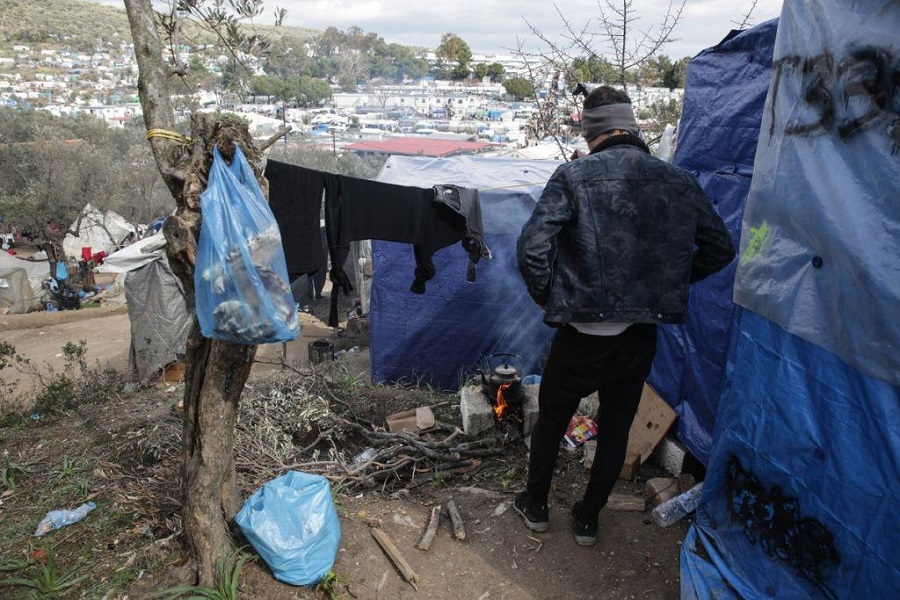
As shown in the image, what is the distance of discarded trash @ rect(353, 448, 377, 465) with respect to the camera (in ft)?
12.2

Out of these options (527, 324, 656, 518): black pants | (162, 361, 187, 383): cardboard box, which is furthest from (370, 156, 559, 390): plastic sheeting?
(162, 361, 187, 383): cardboard box

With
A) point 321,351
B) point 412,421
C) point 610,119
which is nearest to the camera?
point 610,119

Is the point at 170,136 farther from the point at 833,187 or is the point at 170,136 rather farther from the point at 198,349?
the point at 833,187

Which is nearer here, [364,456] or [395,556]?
[395,556]

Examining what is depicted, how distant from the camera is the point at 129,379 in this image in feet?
25.5

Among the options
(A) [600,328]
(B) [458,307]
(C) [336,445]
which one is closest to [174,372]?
(B) [458,307]

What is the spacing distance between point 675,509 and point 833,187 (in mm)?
1899

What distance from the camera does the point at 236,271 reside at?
7.41ft

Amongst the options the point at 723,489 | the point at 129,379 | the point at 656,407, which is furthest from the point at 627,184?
the point at 129,379

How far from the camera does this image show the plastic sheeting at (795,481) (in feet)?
6.09

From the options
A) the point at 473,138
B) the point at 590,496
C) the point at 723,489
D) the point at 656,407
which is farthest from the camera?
the point at 473,138

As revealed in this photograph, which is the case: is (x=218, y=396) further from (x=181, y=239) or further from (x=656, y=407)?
(x=656, y=407)

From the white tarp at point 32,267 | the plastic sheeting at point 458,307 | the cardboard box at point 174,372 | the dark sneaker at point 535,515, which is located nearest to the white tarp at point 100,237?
the white tarp at point 32,267

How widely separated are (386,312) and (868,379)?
15.6ft
